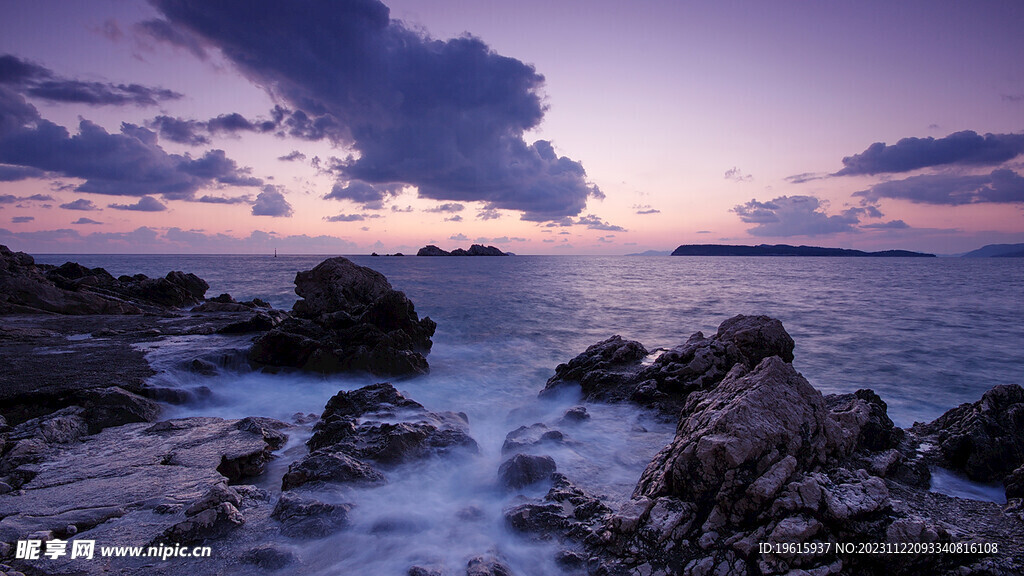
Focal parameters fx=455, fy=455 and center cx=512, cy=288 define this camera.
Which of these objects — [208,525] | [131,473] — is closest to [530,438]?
[208,525]

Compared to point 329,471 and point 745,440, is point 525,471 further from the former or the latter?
point 745,440

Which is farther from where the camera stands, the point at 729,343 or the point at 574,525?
the point at 729,343

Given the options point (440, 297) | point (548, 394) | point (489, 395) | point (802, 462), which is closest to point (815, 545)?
point (802, 462)

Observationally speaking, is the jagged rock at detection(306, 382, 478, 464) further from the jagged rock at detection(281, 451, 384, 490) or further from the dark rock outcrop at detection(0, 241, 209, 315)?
the dark rock outcrop at detection(0, 241, 209, 315)

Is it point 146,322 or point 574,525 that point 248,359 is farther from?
point 574,525

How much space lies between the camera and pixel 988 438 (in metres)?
6.46

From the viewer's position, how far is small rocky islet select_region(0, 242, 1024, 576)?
427 cm

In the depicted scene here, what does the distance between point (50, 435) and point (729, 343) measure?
1237 cm

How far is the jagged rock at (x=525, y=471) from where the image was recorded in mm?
6656

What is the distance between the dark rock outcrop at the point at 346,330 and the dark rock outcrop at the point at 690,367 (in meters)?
6.17

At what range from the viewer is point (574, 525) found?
17.8ft

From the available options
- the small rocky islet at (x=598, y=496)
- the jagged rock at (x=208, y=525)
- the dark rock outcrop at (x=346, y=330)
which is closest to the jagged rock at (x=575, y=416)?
the small rocky islet at (x=598, y=496)

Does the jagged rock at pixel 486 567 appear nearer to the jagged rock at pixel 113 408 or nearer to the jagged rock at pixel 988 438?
the jagged rock at pixel 988 438

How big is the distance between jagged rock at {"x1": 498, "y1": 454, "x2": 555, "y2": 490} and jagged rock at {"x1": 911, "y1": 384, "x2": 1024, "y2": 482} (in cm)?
585
